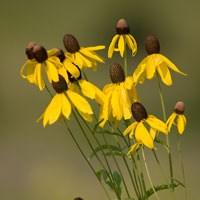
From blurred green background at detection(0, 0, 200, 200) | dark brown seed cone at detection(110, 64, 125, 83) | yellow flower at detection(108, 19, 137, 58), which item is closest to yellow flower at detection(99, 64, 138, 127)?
dark brown seed cone at detection(110, 64, 125, 83)

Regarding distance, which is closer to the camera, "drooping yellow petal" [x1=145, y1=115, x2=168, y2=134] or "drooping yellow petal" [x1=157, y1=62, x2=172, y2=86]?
"drooping yellow petal" [x1=145, y1=115, x2=168, y2=134]

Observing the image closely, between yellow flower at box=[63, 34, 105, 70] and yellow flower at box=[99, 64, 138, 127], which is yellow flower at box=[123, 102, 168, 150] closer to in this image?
yellow flower at box=[99, 64, 138, 127]

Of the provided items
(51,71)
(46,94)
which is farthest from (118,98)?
(46,94)

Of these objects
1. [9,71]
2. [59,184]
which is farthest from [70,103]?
[9,71]

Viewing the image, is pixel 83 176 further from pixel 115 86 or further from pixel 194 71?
pixel 115 86

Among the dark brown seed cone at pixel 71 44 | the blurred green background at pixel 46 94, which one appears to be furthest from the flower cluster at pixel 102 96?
the blurred green background at pixel 46 94

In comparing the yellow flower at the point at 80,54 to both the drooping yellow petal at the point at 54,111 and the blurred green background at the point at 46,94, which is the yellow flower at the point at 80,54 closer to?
the drooping yellow petal at the point at 54,111
